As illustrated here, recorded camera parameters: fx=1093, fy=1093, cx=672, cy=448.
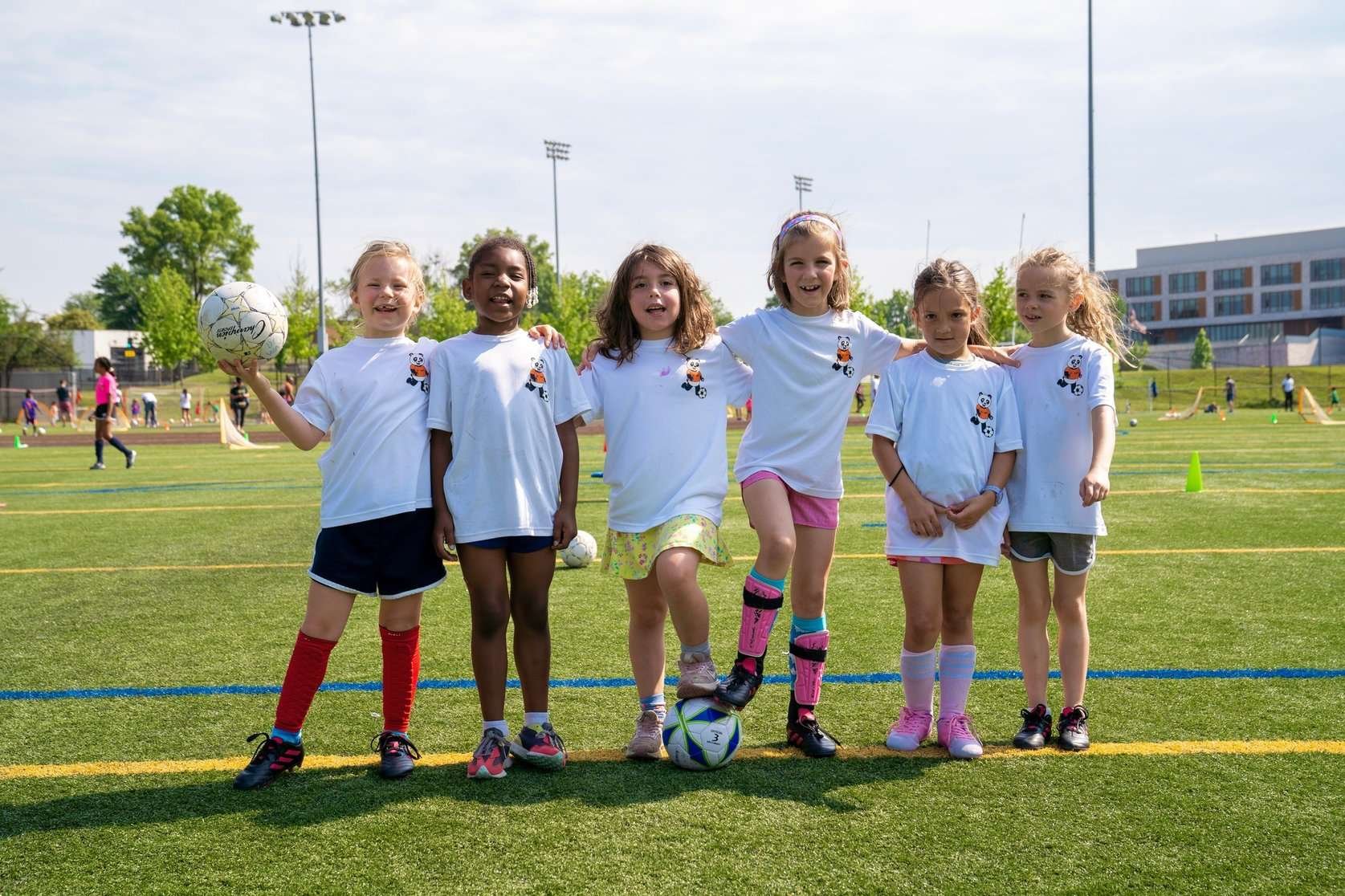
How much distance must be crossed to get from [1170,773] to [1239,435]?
76.3 ft

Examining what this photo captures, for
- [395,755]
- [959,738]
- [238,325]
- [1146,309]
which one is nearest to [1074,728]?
[959,738]

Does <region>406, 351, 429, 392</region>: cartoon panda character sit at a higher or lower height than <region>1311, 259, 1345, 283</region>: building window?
lower

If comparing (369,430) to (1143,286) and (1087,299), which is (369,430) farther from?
(1143,286)

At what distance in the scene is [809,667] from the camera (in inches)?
152

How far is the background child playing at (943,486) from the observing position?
3.75 metres

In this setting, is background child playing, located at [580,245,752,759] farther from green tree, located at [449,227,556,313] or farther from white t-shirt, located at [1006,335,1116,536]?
green tree, located at [449,227,556,313]

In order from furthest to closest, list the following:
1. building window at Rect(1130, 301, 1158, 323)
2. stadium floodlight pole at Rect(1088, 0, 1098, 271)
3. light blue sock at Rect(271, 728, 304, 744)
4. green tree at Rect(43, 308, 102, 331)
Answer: building window at Rect(1130, 301, 1158, 323) → green tree at Rect(43, 308, 102, 331) → stadium floodlight pole at Rect(1088, 0, 1098, 271) → light blue sock at Rect(271, 728, 304, 744)

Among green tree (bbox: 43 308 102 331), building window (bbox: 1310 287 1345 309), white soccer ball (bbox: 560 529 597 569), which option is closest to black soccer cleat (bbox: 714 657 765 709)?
white soccer ball (bbox: 560 529 597 569)

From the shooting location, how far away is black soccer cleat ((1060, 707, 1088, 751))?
12.0 ft

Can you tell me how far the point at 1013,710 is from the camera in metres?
4.15

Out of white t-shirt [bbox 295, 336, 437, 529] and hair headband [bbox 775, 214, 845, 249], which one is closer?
white t-shirt [bbox 295, 336, 437, 529]

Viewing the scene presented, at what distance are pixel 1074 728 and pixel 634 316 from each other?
2.09m

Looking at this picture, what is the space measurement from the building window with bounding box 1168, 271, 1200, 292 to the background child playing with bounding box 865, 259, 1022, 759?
3962 inches

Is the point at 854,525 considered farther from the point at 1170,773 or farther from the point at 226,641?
the point at 1170,773
